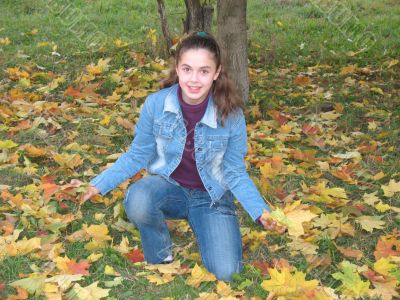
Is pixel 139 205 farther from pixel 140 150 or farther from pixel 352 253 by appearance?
pixel 352 253

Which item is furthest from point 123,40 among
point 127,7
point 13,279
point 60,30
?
point 13,279

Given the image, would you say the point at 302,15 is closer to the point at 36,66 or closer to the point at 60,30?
the point at 60,30

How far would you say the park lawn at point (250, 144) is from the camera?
9.12 feet

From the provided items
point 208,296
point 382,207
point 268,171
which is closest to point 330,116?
point 268,171

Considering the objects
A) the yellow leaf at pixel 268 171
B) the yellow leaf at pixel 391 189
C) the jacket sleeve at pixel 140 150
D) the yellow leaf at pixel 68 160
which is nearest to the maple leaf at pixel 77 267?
the jacket sleeve at pixel 140 150

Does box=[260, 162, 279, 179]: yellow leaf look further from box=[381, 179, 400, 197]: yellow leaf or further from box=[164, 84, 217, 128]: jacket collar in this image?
box=[164, 84, 217, 128]: jacket collar

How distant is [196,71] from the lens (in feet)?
8.79

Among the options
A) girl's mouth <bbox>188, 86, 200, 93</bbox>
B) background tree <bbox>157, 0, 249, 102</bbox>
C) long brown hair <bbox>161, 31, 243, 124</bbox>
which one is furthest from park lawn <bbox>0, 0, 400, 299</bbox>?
girl's mouth <bbox>188, 86, 200, 93</bbox>

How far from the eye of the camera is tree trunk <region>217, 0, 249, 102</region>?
465cm

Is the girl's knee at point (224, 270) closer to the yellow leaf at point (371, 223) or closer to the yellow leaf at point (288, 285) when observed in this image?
the yellow leaf at point (288, 285)

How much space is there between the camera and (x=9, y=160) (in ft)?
12.6

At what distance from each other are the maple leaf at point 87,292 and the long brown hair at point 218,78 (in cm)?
92

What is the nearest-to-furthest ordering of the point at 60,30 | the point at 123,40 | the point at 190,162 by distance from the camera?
the point at 190,162, the point at 123,40, the point at 60,30

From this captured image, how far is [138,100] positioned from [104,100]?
11.4 inches
